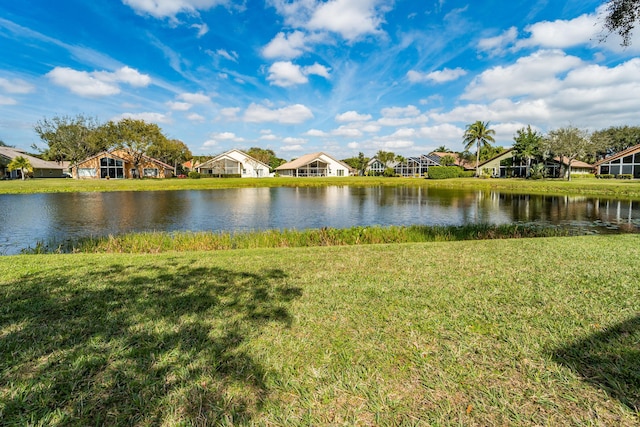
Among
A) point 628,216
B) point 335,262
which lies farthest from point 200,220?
point 628,216

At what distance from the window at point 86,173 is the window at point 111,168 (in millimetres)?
1574

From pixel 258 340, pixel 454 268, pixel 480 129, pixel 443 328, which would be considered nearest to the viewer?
pixel 258 340

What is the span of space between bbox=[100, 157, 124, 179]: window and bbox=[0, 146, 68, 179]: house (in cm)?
1160

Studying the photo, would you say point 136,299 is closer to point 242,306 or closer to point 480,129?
point 242,306

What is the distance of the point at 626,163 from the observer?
2072 inches

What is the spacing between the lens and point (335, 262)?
692 cm

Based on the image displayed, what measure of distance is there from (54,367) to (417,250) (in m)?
7.03

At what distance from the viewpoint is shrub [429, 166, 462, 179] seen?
209 feet

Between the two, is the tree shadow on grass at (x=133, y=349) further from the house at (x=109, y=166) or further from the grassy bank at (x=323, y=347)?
the house at (x=109, y=166)

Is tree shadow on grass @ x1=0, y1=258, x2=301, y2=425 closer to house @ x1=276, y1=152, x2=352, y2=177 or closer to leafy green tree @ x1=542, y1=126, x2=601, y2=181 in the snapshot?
leafy green tree @ x1=542, y1=126, x2=601, y2=181

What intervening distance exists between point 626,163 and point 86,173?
93366mm

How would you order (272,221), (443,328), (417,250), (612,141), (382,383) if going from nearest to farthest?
(382,383) → (443,328) → (417,250) → (272,221) → (612,141)

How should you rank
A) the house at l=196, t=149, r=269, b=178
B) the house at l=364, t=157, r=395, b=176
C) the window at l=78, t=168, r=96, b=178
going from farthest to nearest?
the house at l=364, t=157, r=395, b=176, the house at l=196, t=149, r=269, b=178, the window at l=78, t=168, r=96, b=178

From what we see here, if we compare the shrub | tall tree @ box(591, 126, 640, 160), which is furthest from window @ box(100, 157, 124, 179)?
tall tree @ box(591, 126, 640, 160)
